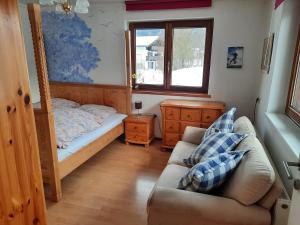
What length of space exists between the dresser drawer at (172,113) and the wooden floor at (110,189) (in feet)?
1.84

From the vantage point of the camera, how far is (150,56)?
144 inches

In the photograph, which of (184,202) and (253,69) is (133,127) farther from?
(184,202)

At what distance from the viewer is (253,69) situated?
3.15 m

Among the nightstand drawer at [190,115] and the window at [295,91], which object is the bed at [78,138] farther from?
the window at [295,91]

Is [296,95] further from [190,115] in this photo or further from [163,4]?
[163,4]

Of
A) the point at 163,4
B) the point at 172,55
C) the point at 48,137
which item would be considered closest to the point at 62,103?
the point at 48,137

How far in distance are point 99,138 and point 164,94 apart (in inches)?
51.5

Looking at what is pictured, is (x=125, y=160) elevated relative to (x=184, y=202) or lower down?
lower down

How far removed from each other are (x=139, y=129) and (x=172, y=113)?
0.61m

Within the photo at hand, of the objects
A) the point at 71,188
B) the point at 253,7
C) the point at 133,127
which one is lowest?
the point at 71,188

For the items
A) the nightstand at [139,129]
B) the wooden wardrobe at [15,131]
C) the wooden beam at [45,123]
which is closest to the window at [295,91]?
the nightstand at [139,129]

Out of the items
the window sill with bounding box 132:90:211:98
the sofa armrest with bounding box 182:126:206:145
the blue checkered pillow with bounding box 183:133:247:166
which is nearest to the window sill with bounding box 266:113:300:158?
the blue checkered pillow with bounding box 183:133:247:166

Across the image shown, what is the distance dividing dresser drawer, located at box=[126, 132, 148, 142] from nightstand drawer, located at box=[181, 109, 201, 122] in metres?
0.72

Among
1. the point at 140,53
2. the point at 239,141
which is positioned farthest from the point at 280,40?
the point at 140,53
